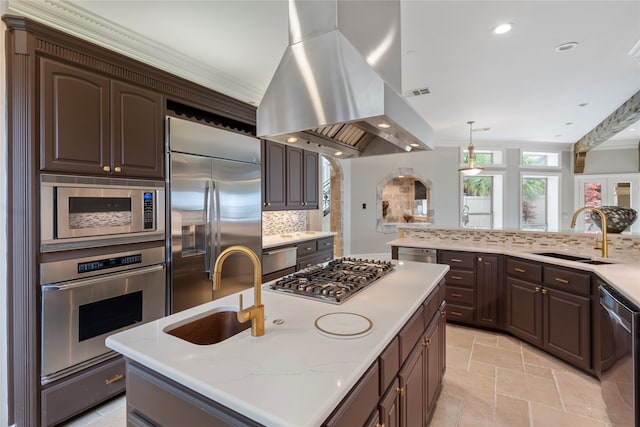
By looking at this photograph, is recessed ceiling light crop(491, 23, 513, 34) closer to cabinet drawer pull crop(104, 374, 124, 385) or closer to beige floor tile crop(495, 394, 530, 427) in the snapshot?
beige floor tile crop(495, 394, 530, 427)

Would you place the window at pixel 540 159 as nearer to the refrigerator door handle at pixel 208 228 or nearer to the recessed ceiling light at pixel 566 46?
the recessed ceiling light at pixel 566 46

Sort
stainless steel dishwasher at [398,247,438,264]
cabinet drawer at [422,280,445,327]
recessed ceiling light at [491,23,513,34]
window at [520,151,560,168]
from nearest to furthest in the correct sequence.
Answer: cabinet drawer at [422,280,445,327] → recessed ceiling light at [491,23,513,34] → stainless steel dishwasher at [398,247,438,264] → window at [520,151,560,168]

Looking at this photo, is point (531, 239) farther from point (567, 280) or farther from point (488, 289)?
point (567, 280)

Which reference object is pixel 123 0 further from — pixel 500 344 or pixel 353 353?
pixel 500 344

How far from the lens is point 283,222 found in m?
4.85

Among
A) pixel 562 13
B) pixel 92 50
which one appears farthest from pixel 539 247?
pixel 92 50

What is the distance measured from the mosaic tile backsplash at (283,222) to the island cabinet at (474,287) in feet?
7.79

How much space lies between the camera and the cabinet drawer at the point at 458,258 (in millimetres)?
3355

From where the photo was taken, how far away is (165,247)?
2.53m

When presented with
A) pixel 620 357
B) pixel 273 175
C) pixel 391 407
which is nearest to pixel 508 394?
pixel 620 357

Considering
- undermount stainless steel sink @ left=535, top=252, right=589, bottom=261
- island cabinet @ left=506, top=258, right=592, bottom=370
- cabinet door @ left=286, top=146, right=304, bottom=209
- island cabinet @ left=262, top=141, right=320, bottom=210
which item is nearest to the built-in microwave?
island cabinet @ left=262, top=141, right=320, bottom=210

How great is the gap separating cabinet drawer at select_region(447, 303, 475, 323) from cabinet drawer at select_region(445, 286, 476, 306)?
0.18 feet

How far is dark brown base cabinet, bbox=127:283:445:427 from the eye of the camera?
888 millimetres

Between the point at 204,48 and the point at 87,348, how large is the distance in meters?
2.67
